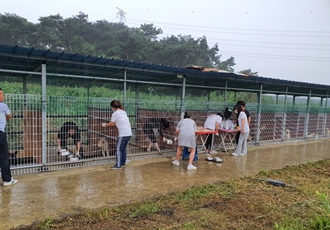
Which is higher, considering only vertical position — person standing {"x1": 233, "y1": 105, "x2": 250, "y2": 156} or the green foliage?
the green foliage

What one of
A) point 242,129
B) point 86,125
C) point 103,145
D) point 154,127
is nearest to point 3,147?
point 103,145

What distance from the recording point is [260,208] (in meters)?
4.01

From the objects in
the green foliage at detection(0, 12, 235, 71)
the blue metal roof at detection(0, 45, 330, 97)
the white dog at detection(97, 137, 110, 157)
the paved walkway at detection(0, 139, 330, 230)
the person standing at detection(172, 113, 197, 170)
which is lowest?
the paved walkway at detection(0, 139, 330, 230)

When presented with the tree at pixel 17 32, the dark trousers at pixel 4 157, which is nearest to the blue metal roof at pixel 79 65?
the dark trousers at pixel 4 157

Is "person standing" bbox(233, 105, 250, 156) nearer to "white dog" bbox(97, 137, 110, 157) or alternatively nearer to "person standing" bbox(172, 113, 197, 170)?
"person standing" bbox(172, 113, 197, 170)

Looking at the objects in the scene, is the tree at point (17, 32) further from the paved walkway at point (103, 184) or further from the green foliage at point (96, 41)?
the paved walkway at point (103, 184)

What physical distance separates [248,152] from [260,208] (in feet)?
15.6

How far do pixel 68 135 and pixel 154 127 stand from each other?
2358mm

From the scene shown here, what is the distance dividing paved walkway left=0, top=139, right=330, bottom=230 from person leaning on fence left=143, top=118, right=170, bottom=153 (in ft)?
1.79

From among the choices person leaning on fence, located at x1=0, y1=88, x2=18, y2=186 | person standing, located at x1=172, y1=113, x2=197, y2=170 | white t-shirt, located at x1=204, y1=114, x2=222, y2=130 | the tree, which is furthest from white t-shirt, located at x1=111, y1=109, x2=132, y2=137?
the tree

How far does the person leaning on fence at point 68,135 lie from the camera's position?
6195 millimetres

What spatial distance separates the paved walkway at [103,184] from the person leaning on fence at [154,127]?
55 centimetres

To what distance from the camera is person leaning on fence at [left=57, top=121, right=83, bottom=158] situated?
20.3 ft

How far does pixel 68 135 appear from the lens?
20.7 ft
